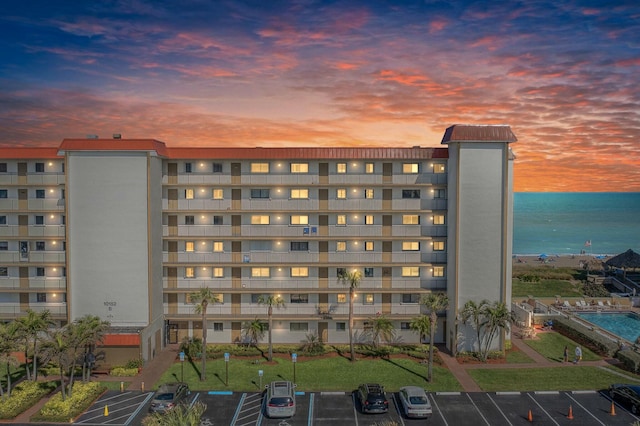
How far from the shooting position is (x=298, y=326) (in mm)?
50875

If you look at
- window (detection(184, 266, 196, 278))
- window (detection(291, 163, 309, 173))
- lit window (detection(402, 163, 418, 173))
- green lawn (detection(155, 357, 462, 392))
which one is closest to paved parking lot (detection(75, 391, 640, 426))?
green lawn (detection(155, 357, 462, 392))

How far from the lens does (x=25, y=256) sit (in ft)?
161

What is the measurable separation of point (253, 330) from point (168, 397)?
1373cm

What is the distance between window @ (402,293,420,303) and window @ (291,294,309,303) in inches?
404

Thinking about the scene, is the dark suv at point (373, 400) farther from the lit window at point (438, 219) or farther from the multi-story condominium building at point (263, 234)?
the lit window at point (438, 219)

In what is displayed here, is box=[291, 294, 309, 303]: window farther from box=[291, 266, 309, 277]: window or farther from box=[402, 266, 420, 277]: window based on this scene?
box=[402, 266, 420, 277]: window

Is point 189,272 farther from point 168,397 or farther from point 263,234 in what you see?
point 168,397

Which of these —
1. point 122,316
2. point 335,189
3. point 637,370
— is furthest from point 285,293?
point 637,370

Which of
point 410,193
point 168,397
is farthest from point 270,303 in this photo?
point 410,193

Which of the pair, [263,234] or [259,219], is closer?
[263,234]

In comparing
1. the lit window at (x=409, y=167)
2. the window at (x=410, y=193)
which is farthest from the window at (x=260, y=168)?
the window at (x=410, y=193)

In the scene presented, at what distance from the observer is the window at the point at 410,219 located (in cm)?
5112

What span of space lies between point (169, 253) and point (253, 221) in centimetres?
934

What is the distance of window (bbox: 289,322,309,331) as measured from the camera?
50.8m
